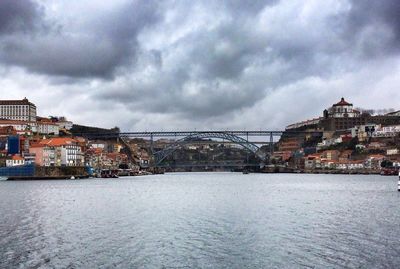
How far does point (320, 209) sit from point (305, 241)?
47.1 feet

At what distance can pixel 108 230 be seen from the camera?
83.3ft

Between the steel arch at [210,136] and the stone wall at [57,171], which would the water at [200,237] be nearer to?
the stone wall at [57,171]

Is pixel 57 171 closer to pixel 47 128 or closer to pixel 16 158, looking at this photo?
pixel 16 158

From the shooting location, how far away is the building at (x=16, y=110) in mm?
157500

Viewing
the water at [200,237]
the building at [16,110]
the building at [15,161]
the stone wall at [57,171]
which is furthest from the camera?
the building at [16,110]

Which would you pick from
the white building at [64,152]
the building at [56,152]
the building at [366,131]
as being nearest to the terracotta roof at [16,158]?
the building at [56,152]

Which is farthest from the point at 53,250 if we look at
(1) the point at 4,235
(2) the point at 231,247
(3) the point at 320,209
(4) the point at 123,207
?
(3) the point at 320,209

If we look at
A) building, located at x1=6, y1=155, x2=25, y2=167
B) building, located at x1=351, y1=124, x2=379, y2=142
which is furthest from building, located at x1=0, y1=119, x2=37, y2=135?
A: building, located at x1=351, y1=124, x2=379, y2=142

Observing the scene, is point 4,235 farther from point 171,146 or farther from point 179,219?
point 171,146

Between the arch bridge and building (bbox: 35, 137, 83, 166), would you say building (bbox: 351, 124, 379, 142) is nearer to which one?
the arch bridge

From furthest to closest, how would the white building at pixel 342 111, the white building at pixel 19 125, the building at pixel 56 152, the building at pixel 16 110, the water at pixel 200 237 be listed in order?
1. the white building at pixel 342 111
2. the building at pixel 16 110
3. the white building at pixel 19 125
4. the building at pixel 56 152
5. the water at pixel 200 237

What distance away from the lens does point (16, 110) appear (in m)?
158

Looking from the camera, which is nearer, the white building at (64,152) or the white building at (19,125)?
the white building at (64,152)

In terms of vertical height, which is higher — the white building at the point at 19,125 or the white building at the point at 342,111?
the white building at the point at 342,111
